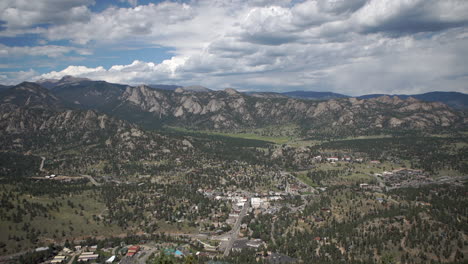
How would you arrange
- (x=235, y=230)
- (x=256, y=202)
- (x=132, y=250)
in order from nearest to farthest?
(x=132, y=250) → (x=235, y=230) → (x=256, y=202)

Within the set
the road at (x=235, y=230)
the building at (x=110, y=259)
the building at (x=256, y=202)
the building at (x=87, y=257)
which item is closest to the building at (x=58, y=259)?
the building at (x=87, y=257)

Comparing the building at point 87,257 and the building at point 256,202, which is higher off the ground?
the building at point 256,202

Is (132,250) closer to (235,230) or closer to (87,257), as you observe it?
(87,257)

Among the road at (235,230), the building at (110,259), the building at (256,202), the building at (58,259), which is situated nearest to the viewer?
the building at (110,259)

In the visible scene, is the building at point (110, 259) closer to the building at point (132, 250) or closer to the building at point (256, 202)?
the building at point (132, 250)

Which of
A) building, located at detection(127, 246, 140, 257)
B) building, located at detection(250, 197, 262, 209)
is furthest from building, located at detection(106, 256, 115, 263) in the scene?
building, located at detection(250, 197, 262, 209)

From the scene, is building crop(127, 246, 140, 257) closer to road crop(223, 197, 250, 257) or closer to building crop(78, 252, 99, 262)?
building crop(78, 252, 99, 262)

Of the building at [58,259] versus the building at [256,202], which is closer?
the building at [58,259]

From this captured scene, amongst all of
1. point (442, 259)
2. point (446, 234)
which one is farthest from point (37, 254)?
point (446, 234)

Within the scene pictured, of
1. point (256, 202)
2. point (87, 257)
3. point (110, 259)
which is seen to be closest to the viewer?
point (110, 259)

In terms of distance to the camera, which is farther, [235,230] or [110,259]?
[235,230]

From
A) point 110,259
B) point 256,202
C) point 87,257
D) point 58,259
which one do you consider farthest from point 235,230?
point 58,259
